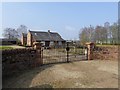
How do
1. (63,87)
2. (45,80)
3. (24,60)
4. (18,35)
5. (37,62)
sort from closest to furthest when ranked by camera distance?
(63,87) < (45,80) < (24,60) < (37,62) < (18,35)

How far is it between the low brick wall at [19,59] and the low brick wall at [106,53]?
16.1ft

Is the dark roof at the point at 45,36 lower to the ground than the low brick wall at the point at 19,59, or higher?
higher

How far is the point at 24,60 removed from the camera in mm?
9133

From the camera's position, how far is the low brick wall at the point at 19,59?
25.9ft

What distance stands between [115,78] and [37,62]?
4586mm

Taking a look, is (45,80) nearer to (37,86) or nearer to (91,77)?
(37,86)

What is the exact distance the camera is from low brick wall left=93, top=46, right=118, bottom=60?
41.2ft

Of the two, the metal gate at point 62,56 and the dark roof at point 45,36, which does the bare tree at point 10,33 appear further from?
the metal gate at point 62,56

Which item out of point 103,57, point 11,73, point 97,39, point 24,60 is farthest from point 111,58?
point 97,39

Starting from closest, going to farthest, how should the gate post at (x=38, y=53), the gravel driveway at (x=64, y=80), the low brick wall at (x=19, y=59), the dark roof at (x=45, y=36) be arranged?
the gravel driveway at (x=64, y=80) → the low brick wall at (x=19, y=59) → the gate post at (x=38, y=53) → the dark roof at (x=45, y=36)

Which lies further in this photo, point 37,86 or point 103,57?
point 103,57

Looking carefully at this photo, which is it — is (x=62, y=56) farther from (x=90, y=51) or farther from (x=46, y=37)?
(x=46, y=37)

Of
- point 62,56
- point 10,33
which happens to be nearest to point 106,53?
point 62,56

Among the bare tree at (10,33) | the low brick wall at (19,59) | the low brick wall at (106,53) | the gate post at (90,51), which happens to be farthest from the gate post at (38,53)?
the bare tree at (10,33)
